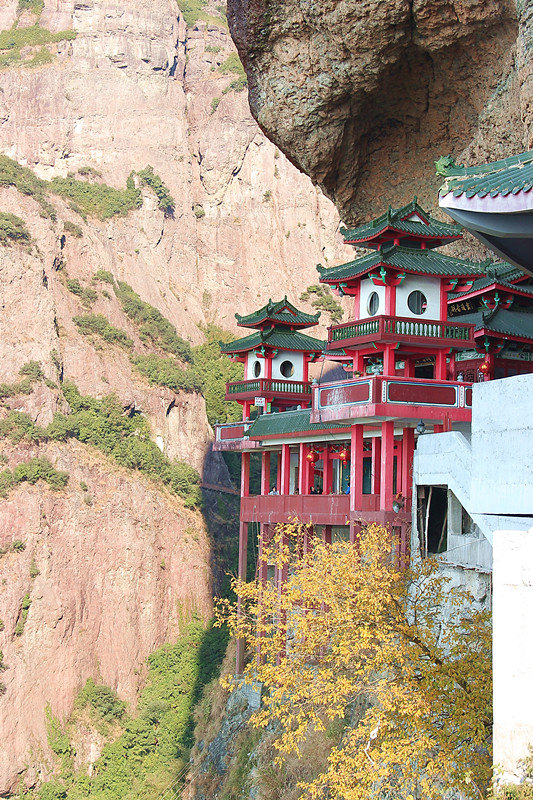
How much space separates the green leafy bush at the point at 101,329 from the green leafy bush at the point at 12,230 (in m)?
5.68

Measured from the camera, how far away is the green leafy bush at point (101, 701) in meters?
43.3

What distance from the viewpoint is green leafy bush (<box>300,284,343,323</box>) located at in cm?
7000

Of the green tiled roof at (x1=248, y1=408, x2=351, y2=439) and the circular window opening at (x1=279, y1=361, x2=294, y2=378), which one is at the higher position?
the circular window opening at (x1=279, y1=361, x2=294, y2=378)

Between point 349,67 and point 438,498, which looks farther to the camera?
point 349,67

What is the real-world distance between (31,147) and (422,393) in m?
56.7

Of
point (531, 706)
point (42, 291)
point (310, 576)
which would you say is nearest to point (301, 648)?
point (310, 576)

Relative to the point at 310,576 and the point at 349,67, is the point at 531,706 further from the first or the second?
the point at 349,67

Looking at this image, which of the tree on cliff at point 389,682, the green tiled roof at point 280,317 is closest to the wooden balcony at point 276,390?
the green tiled roof at point 280,317

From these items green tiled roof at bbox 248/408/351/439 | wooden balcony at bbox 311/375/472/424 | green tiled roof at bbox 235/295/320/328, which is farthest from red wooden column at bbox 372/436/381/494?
green tiled roof at bbox 235/295/320/328

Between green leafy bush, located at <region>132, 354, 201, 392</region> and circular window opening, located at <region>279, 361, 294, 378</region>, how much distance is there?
944 inches

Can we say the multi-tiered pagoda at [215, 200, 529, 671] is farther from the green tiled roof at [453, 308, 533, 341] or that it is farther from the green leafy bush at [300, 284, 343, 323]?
the green leafy bush at [300, 284, 343, 323]

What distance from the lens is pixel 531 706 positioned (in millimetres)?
9406

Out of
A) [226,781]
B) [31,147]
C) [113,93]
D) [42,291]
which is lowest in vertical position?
[226,781]

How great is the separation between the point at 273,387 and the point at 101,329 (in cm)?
2651
